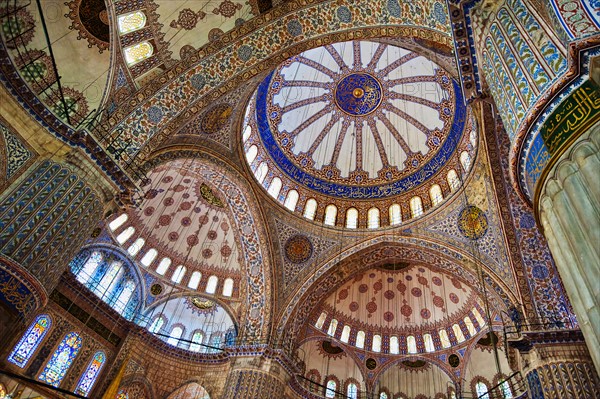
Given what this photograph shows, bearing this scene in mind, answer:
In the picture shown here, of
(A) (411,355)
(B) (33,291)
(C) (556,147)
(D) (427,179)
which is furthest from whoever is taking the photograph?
(A) (411,355)

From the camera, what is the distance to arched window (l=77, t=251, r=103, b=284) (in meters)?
11.3

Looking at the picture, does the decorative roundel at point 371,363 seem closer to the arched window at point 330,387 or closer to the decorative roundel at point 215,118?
the arched window at point 330,387

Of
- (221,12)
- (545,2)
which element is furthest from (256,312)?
(545,2)

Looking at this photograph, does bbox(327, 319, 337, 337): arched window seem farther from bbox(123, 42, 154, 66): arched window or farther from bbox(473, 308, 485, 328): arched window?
bbox(123, 42, 154, 66): arched window

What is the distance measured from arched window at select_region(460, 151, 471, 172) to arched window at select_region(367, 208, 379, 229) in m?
3.02

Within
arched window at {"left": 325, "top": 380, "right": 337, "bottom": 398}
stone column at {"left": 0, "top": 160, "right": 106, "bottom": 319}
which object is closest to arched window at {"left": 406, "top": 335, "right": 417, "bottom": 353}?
arched window at {"left": 325, "top": 380, "right": 337, "bottom": 398}

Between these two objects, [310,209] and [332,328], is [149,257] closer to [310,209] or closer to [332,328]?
[310,209]

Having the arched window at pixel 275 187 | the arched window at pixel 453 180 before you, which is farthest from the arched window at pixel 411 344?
the arched window at pixel 275 187

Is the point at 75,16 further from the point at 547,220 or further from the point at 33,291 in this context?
the point at 547,220

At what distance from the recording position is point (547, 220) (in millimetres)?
3385

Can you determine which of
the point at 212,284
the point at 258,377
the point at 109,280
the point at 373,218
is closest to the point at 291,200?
the point at 373,218

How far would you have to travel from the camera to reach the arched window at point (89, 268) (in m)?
11.3

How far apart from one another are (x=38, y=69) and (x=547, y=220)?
22.0 feet

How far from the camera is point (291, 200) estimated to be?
42.4ft
